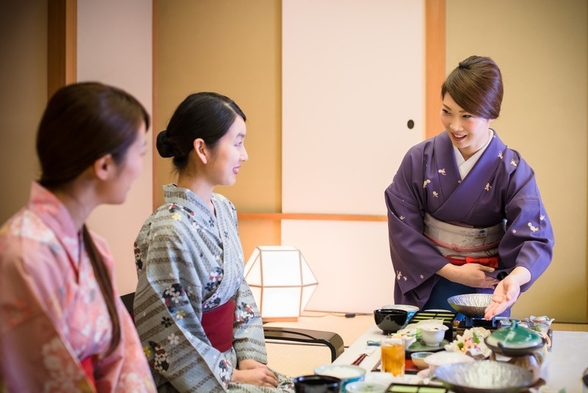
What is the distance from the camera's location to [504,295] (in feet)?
8.00

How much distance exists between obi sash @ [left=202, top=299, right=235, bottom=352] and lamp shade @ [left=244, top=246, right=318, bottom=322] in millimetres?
2363

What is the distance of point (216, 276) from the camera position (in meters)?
2.38

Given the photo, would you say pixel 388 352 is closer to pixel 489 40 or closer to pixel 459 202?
pixel 459 202

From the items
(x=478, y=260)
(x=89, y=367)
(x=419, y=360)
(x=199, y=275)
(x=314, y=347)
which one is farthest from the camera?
(x=314, y=347)

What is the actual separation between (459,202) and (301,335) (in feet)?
2.73

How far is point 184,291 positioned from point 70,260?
721 millimetres

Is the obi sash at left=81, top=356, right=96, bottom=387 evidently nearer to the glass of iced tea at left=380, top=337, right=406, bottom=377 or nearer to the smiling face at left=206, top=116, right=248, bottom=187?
the glass of iced tea at left=380, top=337, right=406, bottom=377

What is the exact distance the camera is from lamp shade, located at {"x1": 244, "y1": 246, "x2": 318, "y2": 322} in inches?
193

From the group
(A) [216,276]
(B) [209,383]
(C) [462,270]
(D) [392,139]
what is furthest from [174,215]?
(D) [392,139]

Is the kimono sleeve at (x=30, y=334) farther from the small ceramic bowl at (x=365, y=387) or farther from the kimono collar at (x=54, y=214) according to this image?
the small ceramic bowl at (x=365, y=387)

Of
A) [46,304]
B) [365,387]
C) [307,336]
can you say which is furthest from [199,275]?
[46,304]

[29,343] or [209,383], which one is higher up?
[29,343]

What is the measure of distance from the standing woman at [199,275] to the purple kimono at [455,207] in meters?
0.71

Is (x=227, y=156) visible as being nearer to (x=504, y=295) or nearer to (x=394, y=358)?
(x=394, y=358)
